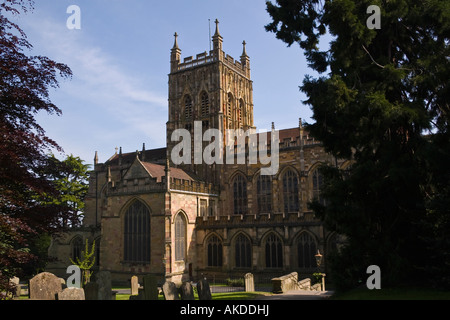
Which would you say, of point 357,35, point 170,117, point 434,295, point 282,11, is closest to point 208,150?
point 170,117

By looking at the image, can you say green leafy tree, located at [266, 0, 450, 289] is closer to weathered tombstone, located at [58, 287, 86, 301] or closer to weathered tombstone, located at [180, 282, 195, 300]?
weathered tombstone, located at [180, 282, 195, 300]

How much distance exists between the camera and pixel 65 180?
45.4 metres

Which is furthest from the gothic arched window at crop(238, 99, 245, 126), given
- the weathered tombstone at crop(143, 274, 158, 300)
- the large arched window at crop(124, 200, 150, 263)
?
the weathered tombstone at crop(143, 274, 158, 300)

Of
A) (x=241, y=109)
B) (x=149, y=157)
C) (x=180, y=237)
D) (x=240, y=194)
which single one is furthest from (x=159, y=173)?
(x=241, y=109)

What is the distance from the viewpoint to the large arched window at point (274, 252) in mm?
28469

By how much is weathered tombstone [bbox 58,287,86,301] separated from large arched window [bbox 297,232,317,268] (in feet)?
66.7

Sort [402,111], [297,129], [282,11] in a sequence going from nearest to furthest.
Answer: [402,111] → [282,11] → [297,129]

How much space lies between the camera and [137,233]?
30531 millimetres

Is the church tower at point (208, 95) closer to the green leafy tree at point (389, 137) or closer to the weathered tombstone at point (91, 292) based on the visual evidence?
the green leafy tree at point (389, 137)

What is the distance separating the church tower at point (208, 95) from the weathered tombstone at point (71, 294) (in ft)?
86.9

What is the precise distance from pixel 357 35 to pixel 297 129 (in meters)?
23.7

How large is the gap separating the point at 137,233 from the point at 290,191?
12.7 m

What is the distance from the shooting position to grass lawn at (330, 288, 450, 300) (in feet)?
33.8
